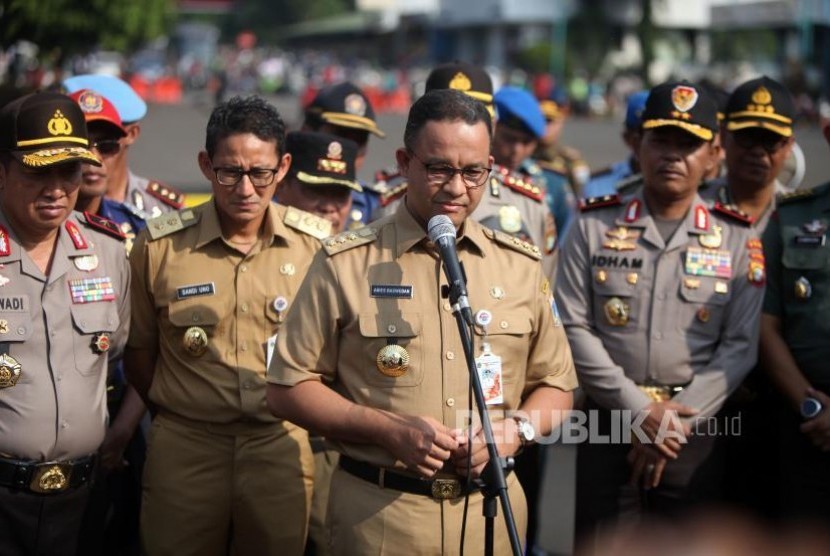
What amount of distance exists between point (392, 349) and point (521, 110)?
335 cm

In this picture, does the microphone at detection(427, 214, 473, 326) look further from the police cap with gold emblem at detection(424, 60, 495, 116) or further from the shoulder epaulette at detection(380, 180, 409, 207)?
the police cap with gold emblem at detection(424, 60, 495, 116)

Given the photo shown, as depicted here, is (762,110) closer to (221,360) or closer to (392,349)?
(392,349)

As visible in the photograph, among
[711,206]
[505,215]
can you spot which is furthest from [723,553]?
[505,215]

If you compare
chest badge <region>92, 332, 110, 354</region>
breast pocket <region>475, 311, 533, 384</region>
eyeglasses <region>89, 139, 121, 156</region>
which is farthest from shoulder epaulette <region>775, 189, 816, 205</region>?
eyeglasses <region>89, 139, 121, 156</region>

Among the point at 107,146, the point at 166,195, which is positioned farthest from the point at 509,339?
the point at 166,195

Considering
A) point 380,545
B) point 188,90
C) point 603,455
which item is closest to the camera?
point 380,545

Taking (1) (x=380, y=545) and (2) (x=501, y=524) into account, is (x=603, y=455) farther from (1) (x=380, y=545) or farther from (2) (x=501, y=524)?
(1) (x=380, y=545)

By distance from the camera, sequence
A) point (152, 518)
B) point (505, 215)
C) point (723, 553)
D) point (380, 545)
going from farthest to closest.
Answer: point (505, 215), point (152, 518), point (380, 545), point (723, 553)

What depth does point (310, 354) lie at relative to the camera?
3.50 m

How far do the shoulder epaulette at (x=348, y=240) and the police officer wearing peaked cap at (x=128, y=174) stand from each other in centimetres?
199

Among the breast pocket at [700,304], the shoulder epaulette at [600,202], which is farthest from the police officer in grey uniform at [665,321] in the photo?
the shoulder epaulette at [600,202]

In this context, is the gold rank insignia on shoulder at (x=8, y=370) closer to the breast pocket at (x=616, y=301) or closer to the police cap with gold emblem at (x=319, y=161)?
the police cap with gold emblem at (x=319, y=161)

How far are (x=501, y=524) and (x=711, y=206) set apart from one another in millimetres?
1966

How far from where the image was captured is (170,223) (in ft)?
14.6
